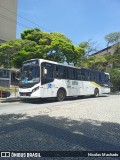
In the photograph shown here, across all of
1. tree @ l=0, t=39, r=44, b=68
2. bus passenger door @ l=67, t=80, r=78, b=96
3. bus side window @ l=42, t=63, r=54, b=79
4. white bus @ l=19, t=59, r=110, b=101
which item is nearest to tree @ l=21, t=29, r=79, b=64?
tree @ l=0, t=39, r=44, b=68

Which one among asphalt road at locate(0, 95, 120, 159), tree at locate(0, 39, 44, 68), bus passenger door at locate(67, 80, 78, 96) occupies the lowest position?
asphalt road at locate(0, 95, 120, 159)

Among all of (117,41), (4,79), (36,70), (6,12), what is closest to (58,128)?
(36,70)

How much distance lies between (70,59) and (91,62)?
14.3 meters

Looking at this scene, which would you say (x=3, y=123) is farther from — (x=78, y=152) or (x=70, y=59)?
(x=70, y=59)

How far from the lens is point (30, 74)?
50.6ft

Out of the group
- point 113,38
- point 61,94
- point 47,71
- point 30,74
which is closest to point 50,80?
point 47,71

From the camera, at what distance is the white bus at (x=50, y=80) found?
14914mm

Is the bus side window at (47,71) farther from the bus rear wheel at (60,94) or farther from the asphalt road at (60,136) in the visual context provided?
the asphalt road at (60,136)

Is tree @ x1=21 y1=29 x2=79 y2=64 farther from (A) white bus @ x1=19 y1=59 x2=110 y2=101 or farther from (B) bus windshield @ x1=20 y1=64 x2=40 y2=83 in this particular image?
(B) bus windshield @ x1=20 y1=64 x2=40 y2=83

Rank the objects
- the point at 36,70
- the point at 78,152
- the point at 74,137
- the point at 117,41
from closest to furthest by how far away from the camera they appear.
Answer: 1. the point at 78,152
2. the point at 74,137
3. the point at 36,70
4. the point at 117,41

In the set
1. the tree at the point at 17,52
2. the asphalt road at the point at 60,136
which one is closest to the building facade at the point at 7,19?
the tree at the point at 17,52

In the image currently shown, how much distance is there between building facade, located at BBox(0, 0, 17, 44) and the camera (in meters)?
38.1

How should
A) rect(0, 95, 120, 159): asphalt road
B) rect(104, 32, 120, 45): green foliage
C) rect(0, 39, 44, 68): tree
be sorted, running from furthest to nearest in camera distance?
rect(104, 32, 120, 45): green foliage
rect(0, 39, 44, 68): tree
rect(0, 95, 120, 159): asphalt road

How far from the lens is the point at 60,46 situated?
20797 millimetres
